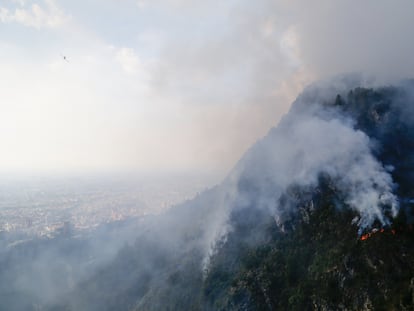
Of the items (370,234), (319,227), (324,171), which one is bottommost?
(319,227)

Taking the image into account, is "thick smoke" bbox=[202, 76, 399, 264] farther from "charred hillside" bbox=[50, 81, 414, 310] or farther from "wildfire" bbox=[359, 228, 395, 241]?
"wildfire" bbox=[359, 228, 395, 241]

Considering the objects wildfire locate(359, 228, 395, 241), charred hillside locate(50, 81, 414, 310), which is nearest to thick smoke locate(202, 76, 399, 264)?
charred hillside locate(50, 81, 414, 310)

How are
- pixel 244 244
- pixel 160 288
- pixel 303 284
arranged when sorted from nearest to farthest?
pixel 303 284
pixel 244 244
pixel 160 288

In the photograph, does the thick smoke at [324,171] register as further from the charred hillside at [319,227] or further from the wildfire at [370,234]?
the wildfire at [370,234]

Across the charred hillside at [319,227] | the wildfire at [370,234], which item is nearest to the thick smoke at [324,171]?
the charred hillside at [319,227]

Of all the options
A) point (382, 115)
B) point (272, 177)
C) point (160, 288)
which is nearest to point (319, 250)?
point (272, 177)

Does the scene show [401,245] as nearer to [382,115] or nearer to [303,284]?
[303,284]

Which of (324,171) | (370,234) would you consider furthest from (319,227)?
(324,171)

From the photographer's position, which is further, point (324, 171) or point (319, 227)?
point (324, 171)

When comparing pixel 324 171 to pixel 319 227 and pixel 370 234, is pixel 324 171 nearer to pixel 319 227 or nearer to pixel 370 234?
pixel 319 227
